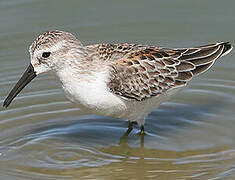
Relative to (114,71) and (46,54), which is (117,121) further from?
(46,54)

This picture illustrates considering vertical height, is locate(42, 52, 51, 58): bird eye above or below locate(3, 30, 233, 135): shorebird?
above

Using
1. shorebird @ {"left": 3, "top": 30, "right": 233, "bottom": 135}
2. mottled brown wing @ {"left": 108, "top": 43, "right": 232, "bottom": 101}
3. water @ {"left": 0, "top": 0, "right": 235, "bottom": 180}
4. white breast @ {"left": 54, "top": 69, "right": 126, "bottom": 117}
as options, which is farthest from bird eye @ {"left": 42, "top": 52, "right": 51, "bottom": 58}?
water @ {"left": 0, "top": 0, "right": 235, "bottom": 180}

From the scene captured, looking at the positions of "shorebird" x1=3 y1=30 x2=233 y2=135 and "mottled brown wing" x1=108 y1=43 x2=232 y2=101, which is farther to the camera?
"mottled brown wing" x1=108 y1=43 x2=232 y2=101

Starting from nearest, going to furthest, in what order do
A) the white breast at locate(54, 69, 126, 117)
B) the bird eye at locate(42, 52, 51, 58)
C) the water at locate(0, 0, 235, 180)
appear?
the bird eye at locate(42, 52, 51, 58) < the white breast at locate(54, 69, 126, 117) < the water at locate(0, 0, 235, 180)

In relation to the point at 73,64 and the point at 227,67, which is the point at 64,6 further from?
the point at 73,64

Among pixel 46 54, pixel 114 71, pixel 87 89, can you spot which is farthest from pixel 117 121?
pixel 46 54

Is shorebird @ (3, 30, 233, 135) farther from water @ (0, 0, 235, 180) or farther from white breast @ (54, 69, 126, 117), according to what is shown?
water @ (0, 0, 235, 180)

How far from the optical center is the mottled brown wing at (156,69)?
9398 mm

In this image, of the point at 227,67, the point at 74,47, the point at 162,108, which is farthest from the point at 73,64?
the point at 227,67

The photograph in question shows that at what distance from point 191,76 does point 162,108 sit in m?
1.31

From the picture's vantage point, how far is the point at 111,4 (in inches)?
559

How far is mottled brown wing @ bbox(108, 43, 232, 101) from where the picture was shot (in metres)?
9.40

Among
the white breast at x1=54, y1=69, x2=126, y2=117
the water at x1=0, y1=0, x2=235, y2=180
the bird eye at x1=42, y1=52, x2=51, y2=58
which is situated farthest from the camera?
the water at x1=0, y1=0, x2=235, y2=180

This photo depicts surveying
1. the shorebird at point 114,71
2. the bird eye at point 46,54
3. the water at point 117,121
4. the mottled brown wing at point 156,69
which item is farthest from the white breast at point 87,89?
the water at point 117,121
